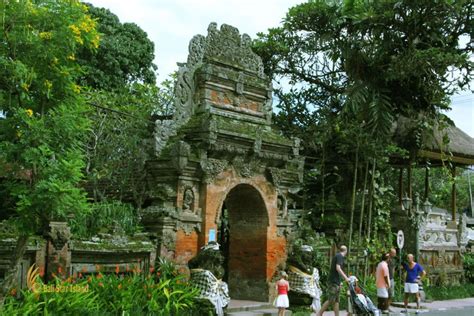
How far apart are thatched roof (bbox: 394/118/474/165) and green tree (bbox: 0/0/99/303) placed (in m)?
12.2

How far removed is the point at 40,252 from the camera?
10.6 meters

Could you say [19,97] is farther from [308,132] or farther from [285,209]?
[308,132]

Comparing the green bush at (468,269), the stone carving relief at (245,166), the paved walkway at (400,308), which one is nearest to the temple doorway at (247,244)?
the stone carving relief at (245,166)

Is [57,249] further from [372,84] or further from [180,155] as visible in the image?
[372,84]

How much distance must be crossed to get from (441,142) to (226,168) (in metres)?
10.6

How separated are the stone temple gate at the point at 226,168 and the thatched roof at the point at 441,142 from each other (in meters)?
5.41

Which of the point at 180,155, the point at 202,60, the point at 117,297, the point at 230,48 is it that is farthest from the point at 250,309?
the point at 230,48

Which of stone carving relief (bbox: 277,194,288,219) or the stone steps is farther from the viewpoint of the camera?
stone carving relief (bbox: 277,194,288,219)

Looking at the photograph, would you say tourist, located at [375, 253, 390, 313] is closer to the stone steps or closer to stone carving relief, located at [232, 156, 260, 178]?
the stone steps

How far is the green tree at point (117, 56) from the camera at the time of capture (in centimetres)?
2289

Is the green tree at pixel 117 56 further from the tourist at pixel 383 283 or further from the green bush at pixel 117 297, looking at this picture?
the tourist at pixel 383 283

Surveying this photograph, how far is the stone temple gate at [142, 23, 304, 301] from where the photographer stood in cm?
1328

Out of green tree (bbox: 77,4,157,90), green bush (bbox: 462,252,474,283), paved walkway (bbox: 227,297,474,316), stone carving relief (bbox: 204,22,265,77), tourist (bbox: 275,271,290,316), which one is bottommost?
paved walkway (bbox: 227,297,474,316)

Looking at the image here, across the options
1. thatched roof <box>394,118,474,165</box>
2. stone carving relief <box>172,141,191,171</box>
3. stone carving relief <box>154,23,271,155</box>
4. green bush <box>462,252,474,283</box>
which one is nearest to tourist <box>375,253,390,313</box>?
stone carving relief <box>172,141,191,171</box>
